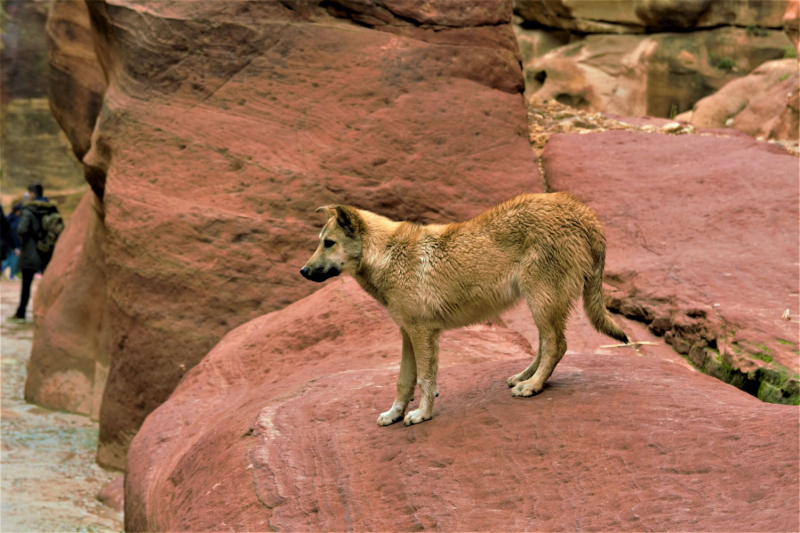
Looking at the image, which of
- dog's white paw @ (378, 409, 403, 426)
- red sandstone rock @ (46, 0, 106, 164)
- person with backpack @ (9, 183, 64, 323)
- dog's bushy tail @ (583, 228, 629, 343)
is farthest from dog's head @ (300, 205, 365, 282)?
person with backpack @ (9, 183, 64, 323)

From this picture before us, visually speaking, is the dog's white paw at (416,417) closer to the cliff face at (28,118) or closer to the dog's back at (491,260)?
the dog's back at (491,260)

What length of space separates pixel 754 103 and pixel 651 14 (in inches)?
285

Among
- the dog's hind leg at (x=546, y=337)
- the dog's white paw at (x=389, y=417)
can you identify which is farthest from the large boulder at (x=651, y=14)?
the dog's white paw at (x=389, y=417)

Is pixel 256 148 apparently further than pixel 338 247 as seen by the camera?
Yes

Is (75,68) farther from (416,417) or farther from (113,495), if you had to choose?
(416,417)

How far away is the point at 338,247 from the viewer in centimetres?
565

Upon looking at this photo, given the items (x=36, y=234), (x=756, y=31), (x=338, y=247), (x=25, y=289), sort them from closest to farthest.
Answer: (x=338, y=247)
(x=36, y=234)
(x=25, y=289)
(x=756, y=31)

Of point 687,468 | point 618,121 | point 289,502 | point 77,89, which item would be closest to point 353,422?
point 289,502

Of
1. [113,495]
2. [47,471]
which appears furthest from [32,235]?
[113,495]

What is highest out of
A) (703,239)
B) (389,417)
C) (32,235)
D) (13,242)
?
(703,239)

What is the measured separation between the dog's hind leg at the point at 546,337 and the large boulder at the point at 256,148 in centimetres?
450

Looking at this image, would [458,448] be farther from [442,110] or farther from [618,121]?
[618,121]

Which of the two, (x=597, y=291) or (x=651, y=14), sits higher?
(x=651, y=14)

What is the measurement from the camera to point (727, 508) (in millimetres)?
3791
